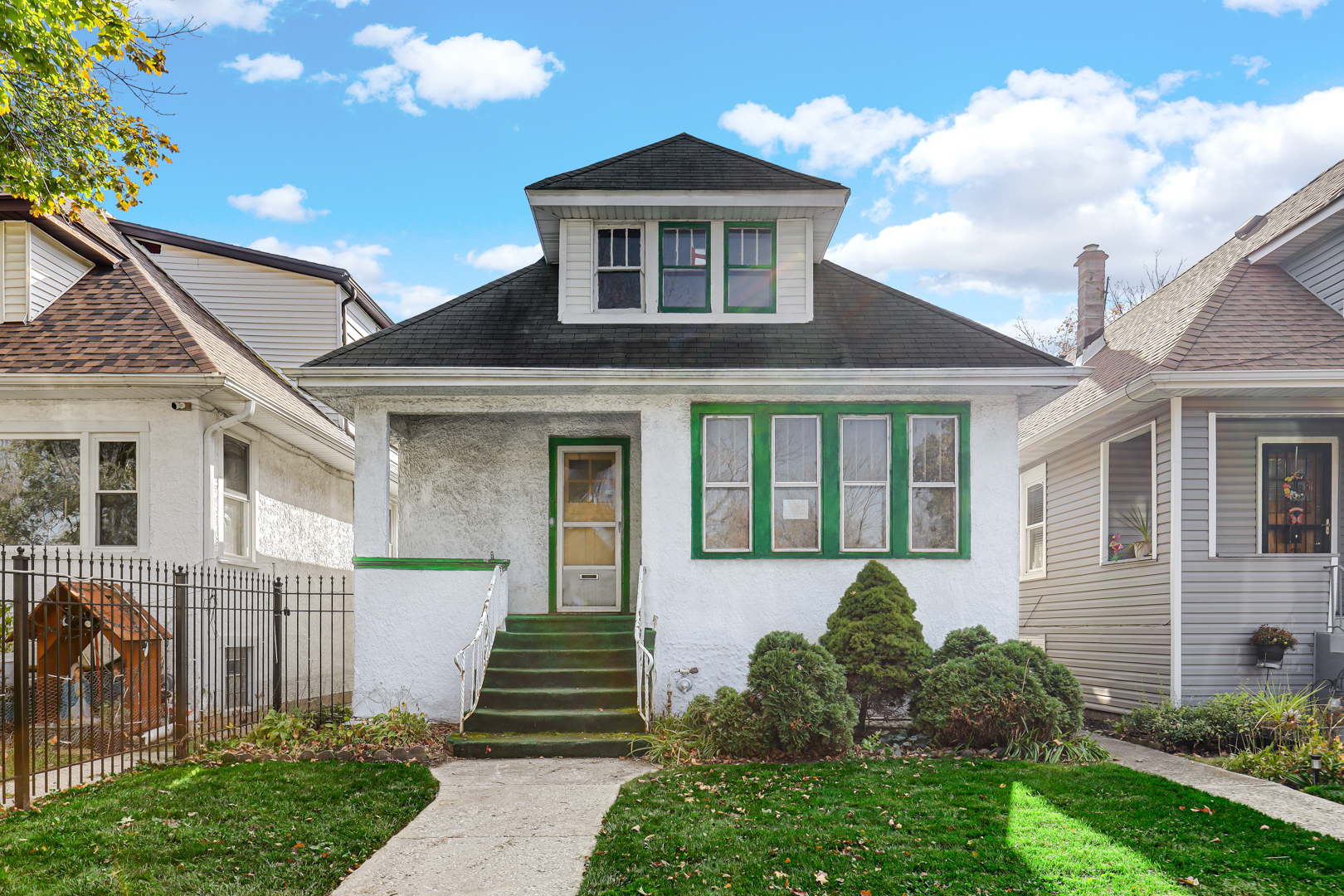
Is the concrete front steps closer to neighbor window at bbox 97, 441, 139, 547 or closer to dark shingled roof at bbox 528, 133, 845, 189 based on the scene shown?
neighbor window at bbox 97, 441, 139, 547

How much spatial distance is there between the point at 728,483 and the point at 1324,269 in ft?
26.7

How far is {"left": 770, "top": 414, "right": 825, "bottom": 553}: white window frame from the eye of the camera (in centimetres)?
1080

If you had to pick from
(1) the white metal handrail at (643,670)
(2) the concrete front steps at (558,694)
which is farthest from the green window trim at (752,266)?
(2) the concrete front steps at (558,694)

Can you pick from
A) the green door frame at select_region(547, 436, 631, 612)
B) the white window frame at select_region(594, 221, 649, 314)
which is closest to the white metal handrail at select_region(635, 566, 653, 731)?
the green door frame at select_region(547, 436, 631, 612)

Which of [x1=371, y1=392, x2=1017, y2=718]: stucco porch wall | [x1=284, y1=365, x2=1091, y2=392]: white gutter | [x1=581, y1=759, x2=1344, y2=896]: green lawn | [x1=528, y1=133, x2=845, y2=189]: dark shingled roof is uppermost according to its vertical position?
[x1=528, y1=133, x2=845, y2=189]: dark shingled roof

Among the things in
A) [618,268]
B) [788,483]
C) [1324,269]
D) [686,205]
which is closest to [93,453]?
[618,268]

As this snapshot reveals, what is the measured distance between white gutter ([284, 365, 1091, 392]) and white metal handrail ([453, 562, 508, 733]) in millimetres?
2107

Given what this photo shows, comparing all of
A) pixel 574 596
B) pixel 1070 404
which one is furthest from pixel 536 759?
pixel 1070 404

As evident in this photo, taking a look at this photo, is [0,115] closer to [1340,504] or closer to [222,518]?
[222,518]

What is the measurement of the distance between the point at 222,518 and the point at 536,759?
5702 millimetres

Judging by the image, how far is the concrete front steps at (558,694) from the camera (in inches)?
352

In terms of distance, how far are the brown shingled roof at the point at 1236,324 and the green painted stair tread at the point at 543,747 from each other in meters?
6.94

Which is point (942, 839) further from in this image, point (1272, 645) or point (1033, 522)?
point (1033, 522)

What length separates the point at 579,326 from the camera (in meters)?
11.5
